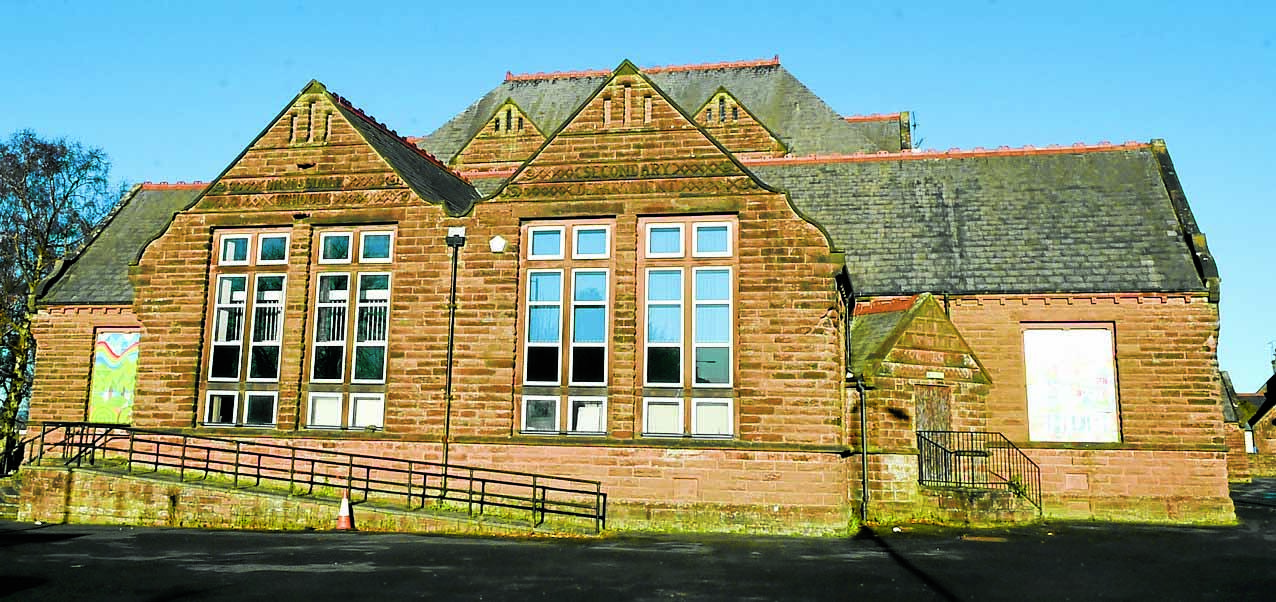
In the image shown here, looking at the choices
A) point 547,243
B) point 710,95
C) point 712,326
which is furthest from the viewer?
point 710,95

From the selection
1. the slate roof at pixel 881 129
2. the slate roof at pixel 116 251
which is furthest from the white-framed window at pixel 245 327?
the slate roof at pixel 881 129

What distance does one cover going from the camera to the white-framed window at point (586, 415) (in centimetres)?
1694

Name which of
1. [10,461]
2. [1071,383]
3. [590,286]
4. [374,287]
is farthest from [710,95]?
[10,461]

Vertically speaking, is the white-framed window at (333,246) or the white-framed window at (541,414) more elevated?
the white-framed window at (333,246)

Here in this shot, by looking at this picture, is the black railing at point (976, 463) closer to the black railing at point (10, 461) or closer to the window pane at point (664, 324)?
the window pane at point (664, 324)

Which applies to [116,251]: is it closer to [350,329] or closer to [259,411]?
[259,411]

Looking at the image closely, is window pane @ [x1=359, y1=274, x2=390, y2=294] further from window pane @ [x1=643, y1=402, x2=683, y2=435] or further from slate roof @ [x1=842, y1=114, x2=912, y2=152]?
slate roof @ [x1=842, y1=114, x2=912, y2=152]

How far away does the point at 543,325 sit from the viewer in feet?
57.3

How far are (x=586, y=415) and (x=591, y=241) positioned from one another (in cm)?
334

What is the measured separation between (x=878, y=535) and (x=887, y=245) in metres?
8.80

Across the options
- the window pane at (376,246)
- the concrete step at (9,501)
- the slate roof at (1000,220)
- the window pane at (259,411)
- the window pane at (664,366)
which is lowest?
the concrete step at (9,501)

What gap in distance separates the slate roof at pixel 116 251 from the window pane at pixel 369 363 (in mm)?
8534

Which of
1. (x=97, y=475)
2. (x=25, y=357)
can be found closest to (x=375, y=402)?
(x=97, y=475)

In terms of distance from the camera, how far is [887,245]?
2253 cm
